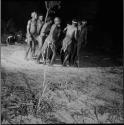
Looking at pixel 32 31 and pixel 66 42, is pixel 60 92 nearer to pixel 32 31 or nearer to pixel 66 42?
pixel 66 42

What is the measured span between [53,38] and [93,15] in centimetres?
806

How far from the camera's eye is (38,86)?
27.6 ft

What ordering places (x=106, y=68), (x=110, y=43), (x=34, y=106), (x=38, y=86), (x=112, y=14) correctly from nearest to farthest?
(x=34, y=106) → (x=38, y=86) → (x=106, y=68) → (x=110, y=43) → (x=112, y=14)

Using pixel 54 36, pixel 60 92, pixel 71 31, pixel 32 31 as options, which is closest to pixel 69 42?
pixel 71 31

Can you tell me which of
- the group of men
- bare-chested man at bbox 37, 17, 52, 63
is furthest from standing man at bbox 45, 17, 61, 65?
bare-chested man at bbox 37, 17, 52, 63

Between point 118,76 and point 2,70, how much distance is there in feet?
13.2

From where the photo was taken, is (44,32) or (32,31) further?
(32,31)

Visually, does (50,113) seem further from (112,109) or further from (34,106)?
(112,109)

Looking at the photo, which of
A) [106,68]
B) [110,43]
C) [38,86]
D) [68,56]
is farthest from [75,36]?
[110,43]

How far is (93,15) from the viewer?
693 inches

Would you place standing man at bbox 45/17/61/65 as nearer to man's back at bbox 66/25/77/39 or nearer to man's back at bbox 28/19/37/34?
man's back at bbox 66/25/77/39

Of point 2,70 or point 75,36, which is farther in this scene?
point 75,36

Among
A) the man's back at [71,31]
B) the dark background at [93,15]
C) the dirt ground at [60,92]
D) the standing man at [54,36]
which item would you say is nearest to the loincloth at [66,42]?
the man's back at [71,31]

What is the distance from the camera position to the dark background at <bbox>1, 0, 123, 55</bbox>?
15863 mm
